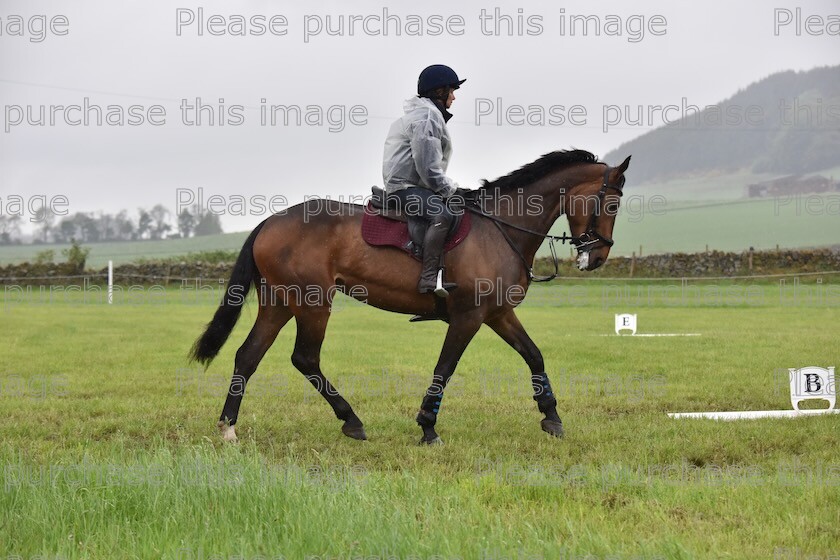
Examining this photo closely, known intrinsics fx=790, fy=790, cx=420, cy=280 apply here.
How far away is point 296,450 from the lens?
586 centimetres

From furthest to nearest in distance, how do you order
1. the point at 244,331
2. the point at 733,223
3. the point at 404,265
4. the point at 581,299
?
the point at 733,223, the point at 581,299, the point at 244,331, the point at 404,265

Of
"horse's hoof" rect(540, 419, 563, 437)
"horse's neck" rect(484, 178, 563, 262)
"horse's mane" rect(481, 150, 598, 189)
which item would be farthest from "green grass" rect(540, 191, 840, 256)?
"horse's hoof" rect(540, 419, 563, 437)

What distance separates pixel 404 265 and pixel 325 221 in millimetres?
757

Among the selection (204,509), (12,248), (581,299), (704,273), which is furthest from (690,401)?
(12,248)

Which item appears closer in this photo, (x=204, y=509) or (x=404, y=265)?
(x=204, y=509)

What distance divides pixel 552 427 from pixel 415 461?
1.53 meters

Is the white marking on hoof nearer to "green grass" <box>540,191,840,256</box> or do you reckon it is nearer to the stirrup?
the stirrup

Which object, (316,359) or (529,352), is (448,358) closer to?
(529,352)

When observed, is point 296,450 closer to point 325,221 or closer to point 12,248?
point 325,221

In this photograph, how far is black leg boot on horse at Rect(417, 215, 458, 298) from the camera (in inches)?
241

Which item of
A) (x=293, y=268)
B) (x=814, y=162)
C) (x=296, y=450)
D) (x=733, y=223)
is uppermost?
(x=814, y=162)

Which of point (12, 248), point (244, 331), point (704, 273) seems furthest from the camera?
point (12, 248)

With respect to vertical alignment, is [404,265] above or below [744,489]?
above

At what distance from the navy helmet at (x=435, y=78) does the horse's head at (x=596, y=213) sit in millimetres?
1401
